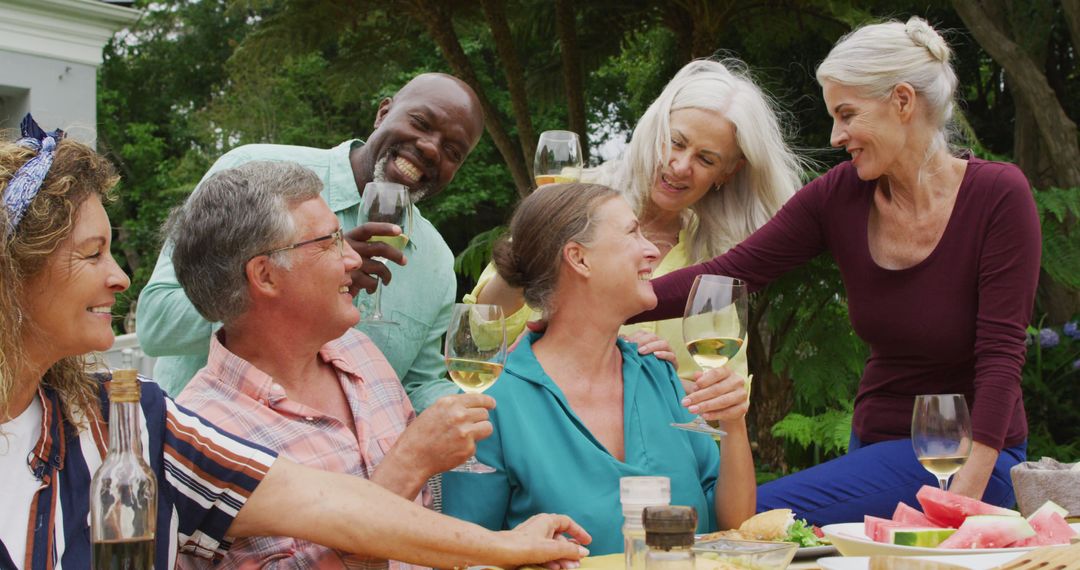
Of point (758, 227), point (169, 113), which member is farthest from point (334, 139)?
point (758, 227)

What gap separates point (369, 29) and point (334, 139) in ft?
45.6

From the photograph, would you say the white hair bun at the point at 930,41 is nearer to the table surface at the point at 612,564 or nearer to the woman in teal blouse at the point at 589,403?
the woman in teal blouse at the point at 589,403

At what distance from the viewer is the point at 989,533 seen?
2.02 m

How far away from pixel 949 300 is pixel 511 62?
5.77 metres

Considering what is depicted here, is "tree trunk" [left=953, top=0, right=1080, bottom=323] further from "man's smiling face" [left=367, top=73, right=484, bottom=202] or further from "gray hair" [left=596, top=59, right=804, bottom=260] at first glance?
"man's smiling face" [left=367, top=73, right=484, bottom=202]

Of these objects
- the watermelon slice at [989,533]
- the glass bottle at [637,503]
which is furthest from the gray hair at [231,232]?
the watermelon slice at [989,533]

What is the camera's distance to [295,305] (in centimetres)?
261

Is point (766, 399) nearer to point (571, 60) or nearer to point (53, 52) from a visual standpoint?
point (571, 60)

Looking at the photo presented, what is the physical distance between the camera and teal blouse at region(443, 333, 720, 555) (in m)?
2.53

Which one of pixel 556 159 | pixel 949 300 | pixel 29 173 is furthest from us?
pixel 556 159

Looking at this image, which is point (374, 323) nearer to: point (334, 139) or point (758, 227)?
point (758, 227)

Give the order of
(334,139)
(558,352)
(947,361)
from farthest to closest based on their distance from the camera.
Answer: (334,139)
(947,361)
(558,352)

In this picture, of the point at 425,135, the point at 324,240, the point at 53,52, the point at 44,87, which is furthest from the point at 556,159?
the point at 53,52

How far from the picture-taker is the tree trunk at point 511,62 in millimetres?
8250
